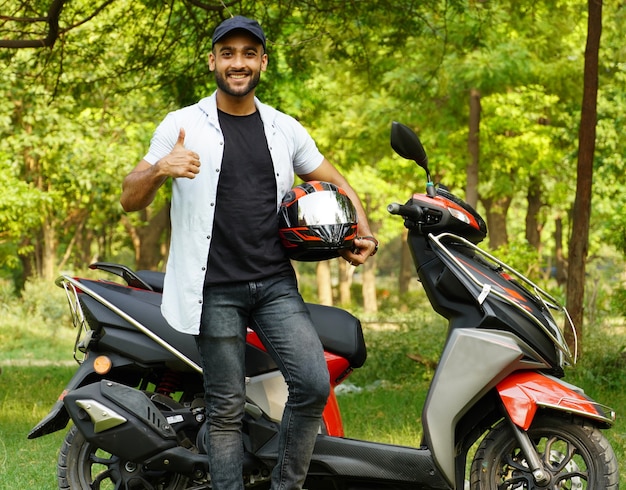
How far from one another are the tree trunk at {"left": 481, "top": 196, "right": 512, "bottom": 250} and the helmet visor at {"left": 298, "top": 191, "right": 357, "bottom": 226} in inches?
697

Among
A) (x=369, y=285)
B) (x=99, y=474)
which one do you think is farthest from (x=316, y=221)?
(x=369, y=285)

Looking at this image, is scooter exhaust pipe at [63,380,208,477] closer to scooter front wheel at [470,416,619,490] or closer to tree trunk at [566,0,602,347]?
scooter front wheel at [470,416,619,490]

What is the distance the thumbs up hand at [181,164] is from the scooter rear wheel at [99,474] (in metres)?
1.36

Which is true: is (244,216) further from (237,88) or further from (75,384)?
(75,384)

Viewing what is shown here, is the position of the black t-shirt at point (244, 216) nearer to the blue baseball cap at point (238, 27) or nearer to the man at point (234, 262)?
the man at point (234, 262)

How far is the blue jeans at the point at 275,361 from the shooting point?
3.86 metres

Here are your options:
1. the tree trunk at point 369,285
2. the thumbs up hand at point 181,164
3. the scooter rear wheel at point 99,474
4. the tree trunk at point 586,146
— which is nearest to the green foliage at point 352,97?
the tree trunk at point 586,146

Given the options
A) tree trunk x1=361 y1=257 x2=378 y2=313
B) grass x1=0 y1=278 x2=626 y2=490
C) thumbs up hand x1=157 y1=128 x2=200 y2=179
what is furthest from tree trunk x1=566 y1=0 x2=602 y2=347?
tree trunk x1=361 y1=257 x2=378 y2=313

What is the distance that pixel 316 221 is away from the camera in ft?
12.5

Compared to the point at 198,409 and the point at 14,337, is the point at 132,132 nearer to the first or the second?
the point at 14,337

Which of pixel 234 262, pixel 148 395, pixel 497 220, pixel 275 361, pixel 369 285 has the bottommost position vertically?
pixel 369 285

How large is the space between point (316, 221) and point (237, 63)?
66cm

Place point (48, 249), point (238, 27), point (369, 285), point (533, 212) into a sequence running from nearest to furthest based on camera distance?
1. point (238, 27)
2. point (533, 212)
3. point (48, 249)
4. point (369, 285)

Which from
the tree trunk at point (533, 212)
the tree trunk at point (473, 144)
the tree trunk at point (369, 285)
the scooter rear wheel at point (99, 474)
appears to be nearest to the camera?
the scooter rear wheel at point (99, 474)
